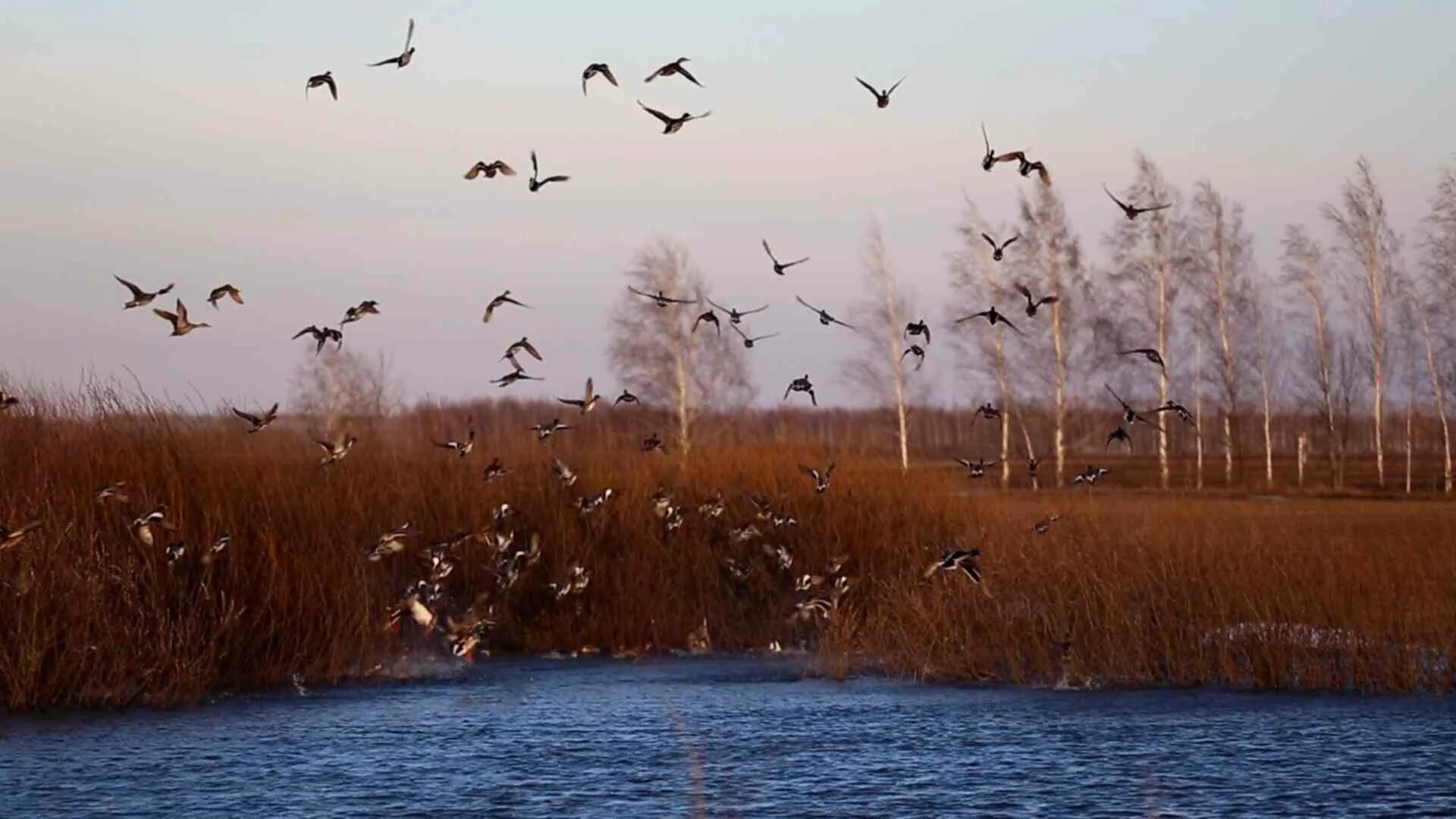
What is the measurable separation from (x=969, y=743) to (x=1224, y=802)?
241 cm

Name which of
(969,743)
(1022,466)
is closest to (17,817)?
(969,743)

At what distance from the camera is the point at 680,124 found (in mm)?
12508

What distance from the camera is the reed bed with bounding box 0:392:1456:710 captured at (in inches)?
542

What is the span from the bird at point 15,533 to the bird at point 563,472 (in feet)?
20.1

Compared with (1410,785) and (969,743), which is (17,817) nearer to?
(969,743)

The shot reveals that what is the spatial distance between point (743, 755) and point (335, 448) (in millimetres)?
6543

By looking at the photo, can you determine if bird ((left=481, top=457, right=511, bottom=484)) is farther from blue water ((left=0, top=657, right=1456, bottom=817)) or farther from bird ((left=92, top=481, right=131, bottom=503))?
bird ((left=92, top=481, right=131, bottom=503))

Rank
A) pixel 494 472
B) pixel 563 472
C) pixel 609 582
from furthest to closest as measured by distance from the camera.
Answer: pixel 609 582, pixel 563 472, pixel 494 472

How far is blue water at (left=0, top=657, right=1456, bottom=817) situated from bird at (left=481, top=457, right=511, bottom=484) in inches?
133

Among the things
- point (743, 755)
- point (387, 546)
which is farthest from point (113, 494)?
point (743, 755)

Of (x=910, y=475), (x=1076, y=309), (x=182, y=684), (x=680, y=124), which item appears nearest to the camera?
(x=680, y=124)

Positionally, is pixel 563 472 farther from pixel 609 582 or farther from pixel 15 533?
pixel 15 533

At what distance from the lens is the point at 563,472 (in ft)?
60.8

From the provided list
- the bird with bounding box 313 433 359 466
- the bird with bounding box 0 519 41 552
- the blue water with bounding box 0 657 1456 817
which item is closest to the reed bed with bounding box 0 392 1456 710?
the bird with bounding box 0 519 41 552
